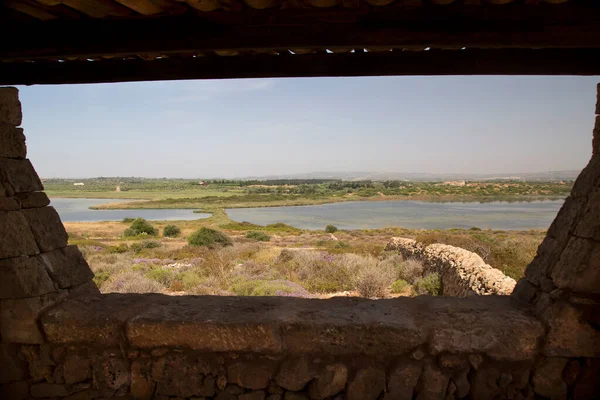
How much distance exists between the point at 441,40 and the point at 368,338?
1.80 metres

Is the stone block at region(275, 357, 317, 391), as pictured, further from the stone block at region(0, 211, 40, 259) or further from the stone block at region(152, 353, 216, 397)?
the stone block at region(0, 211, 40, 259)

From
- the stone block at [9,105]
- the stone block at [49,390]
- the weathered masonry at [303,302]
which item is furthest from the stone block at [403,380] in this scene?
the stone block at [9,105]

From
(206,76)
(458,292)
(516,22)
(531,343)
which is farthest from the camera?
(458,292)

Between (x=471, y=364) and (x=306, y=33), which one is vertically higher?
(x=306, y=33)

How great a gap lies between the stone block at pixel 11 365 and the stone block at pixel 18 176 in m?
1.09

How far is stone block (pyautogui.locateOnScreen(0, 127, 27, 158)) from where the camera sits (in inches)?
102

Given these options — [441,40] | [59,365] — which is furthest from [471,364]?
[59,365]

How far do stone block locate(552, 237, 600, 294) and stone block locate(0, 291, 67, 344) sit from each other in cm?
340

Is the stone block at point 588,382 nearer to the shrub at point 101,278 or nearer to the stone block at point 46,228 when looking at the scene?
the stone block at point 46,228

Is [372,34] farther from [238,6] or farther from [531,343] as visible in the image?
[531,343]

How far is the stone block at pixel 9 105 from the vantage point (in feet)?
8.45

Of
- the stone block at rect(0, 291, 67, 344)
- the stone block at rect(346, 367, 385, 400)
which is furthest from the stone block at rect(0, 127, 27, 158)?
the stone block at rect(346, 367, 385, 400)

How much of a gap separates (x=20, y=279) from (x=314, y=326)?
2.03m

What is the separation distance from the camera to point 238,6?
6.41 ft
